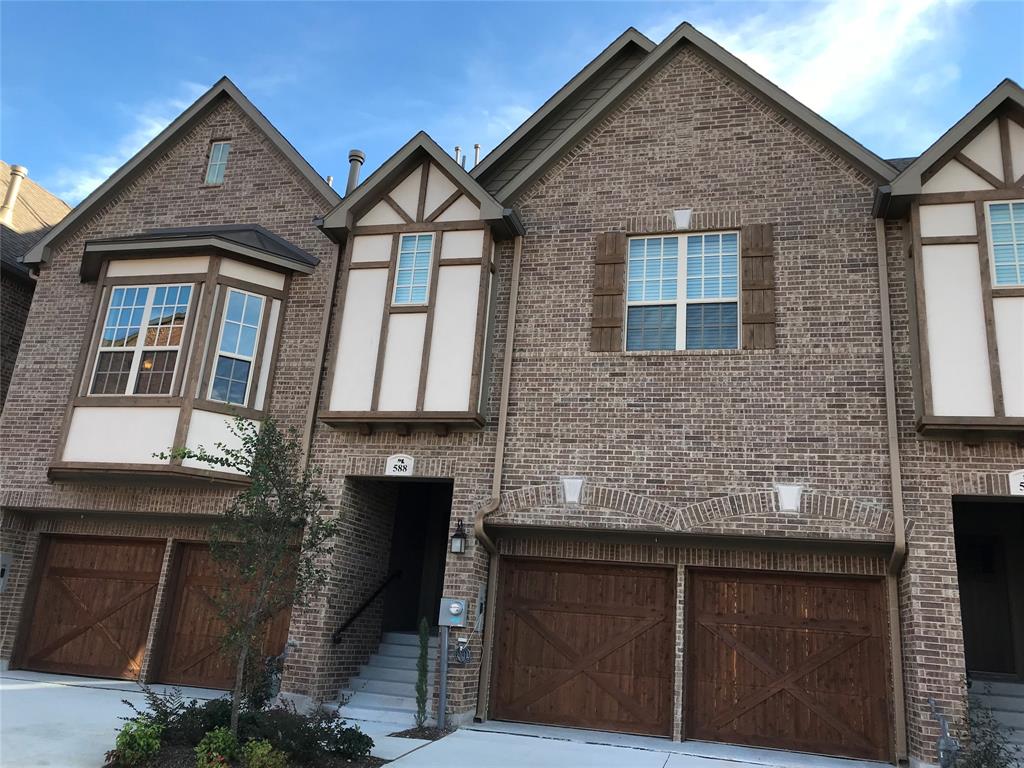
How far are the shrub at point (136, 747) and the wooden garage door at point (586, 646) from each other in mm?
4766

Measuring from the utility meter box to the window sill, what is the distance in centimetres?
353

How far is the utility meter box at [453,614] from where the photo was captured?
10.5 m

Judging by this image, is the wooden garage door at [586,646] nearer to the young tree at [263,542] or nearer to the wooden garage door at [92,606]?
the young tree at [263,542]

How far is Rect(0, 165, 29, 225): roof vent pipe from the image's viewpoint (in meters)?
16.1

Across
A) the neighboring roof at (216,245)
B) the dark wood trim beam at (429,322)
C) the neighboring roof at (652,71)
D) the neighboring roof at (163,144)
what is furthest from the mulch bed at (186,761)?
the neighboring roof at (163,144)

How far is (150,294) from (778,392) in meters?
9.44

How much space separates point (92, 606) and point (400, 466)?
5.85m

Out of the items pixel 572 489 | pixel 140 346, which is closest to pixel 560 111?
pixel 572 489

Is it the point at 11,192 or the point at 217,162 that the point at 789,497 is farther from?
the point at 11,192

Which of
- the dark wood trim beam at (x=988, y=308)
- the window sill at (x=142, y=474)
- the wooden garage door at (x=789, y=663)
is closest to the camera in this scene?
the dark wood trim beam at (x=988, y=308)

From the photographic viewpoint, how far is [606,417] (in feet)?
35.8

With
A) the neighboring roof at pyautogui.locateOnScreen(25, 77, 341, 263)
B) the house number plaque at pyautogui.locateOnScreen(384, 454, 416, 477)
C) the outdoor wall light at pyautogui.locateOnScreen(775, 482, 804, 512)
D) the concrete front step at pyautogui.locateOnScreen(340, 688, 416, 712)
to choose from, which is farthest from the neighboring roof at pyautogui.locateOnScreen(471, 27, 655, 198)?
the concrete front step at pyautogui.locateOnScreen(340, 688, 416, 712)

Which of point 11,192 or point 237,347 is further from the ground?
point 11,192

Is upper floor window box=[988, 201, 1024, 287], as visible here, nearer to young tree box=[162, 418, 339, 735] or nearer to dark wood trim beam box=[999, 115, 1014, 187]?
dark wood trim beam box=[999, 115, 1014, 187]
